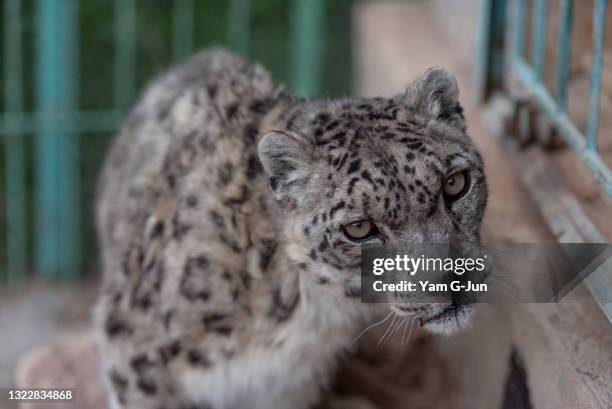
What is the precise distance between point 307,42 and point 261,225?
188 inches

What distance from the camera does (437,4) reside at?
7461mm

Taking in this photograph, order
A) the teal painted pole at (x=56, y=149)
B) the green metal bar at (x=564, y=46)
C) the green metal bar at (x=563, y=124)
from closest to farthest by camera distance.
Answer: the green metal bar at (x=563, y=124)
the green metal bar at (x=564, y=46)
the teal painted pole at (x=56, y=149)

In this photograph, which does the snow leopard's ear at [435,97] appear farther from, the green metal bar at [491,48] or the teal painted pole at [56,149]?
the teal painted pole at [56,149]

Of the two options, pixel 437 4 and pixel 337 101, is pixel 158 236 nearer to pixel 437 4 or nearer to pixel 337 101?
pixel 337 101

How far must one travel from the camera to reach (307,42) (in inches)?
322

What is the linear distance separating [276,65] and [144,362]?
5.01m

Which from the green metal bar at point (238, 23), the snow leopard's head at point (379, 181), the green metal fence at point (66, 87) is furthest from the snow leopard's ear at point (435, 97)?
the green metal bar at point (238, 23)

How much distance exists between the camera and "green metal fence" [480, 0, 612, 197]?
144 inches

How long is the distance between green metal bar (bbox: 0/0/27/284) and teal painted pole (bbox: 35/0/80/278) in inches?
5.5

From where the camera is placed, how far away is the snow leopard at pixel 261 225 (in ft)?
10.3

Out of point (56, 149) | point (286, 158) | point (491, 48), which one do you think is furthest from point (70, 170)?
point (286, 158)

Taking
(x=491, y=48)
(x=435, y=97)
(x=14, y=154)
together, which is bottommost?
(x=435, y=97)

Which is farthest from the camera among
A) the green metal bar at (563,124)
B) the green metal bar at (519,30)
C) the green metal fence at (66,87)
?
the green metal fence at (66,87)

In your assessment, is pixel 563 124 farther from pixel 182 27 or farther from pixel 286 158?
pixel 182 27
